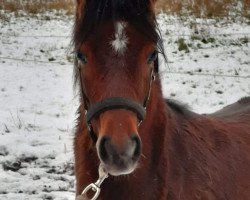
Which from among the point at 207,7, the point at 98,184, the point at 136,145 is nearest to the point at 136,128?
the point at 136,145

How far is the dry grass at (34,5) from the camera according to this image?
17039mm

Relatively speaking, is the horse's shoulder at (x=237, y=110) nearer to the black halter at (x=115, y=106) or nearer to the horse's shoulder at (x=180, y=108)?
the horse's shoulder at (x=180, y=108)

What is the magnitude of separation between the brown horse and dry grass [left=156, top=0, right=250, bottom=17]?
11727 millimetres

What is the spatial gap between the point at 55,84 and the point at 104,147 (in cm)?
718

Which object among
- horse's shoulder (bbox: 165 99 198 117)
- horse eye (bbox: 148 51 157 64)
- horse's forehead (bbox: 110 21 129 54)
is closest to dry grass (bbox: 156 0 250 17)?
horse's shoulder (bbox: 165 99 198 117)

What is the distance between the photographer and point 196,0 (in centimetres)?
1509

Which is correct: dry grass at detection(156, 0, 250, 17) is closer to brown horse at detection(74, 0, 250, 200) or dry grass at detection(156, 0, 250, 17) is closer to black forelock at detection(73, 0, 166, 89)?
brown horse at detection(74, 0, 250, 200)

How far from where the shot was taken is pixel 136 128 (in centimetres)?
205

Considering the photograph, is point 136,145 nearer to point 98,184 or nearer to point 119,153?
point 119,153

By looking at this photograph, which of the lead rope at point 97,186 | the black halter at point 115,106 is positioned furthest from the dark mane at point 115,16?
the lead rope at point 97,186

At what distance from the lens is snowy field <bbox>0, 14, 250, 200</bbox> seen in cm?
515

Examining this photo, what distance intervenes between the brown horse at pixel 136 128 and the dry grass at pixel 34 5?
14593 millimetres

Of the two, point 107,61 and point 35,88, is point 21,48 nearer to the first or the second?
point 35,88

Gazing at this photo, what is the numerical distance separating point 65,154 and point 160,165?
3.25 metres
